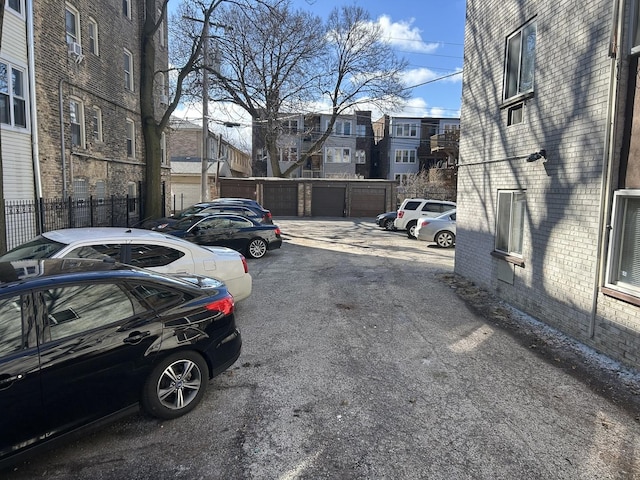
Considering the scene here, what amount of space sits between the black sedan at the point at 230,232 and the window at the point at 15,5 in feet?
23.3

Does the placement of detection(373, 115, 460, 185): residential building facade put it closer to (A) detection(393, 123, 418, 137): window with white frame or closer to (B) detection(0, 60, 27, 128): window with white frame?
(A) detection(393, 123, 418, 137): window with white frame

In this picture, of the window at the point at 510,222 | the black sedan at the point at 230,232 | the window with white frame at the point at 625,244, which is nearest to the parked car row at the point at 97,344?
the window with white frame at the point at 625,244

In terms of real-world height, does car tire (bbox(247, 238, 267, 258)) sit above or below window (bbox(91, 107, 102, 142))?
below

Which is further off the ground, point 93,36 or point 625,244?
point 93,36

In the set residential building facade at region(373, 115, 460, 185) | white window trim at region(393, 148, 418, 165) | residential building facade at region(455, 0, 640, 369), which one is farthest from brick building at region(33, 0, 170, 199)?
white window trim at region(393, 148, 418, 165)

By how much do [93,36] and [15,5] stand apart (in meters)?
4.57

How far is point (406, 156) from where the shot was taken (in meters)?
45.7

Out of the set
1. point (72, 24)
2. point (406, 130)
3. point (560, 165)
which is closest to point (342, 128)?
point (406, 130)

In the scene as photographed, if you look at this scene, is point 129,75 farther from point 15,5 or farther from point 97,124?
point 15,5

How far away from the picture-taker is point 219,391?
13.7ft

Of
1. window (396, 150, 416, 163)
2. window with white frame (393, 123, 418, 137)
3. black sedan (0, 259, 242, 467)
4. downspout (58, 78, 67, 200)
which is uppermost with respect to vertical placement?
window with white frame (393, 123, 418, 137)

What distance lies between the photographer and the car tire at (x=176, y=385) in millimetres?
3475

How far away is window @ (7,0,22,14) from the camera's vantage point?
1130cm

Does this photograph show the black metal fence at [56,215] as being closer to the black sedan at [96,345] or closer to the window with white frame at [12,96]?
the window with white frame at [12,96]
